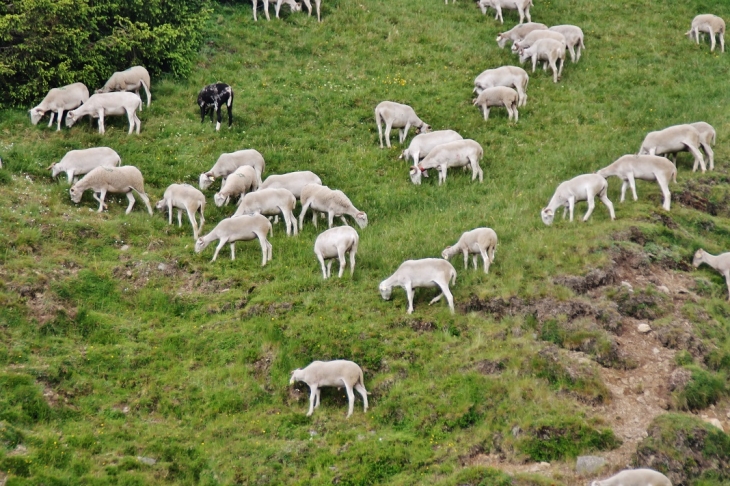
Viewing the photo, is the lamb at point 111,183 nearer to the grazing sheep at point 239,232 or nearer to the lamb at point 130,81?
the grazing sheep at point 239,232

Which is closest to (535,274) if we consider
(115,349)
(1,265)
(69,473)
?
(115,349)

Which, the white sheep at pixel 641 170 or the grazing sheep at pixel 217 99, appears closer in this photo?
the white sheep at pixel 641 170

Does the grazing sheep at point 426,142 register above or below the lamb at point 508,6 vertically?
below

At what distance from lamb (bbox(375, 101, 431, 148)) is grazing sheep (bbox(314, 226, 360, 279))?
28.0ft

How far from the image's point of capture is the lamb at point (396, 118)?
31.2 metres

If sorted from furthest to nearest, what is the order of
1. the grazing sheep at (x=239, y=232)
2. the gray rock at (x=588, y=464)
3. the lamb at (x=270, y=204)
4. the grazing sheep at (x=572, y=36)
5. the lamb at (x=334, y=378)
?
the grazing sheep at (x=572, y=36) < the lamb at (x=270, y=204) < the grazing sheep at (x=239, y=232) < the lamb at (x=334, y=378) < the gray rock at (x=588, y=464)

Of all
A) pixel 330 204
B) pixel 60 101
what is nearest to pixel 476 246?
pixel 330 204

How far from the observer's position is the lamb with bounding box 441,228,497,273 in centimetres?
2272

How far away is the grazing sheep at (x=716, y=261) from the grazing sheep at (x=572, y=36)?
15.9 metres

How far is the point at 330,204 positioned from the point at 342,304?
4.59 metres

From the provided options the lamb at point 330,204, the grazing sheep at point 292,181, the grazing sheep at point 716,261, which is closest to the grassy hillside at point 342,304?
the grazing sheep at point 716,261

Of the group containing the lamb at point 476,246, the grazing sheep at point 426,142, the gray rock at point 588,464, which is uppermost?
the grazing sheep at point 426,142

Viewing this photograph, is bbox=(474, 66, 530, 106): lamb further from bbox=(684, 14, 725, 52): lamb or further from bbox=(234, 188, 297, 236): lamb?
bbox=(234, 188, 297, 236): lamb

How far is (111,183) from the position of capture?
26.2 m
